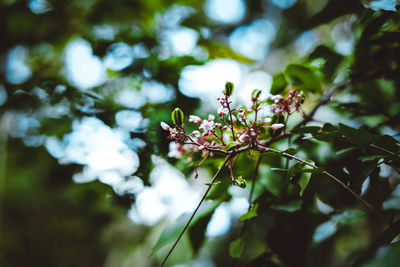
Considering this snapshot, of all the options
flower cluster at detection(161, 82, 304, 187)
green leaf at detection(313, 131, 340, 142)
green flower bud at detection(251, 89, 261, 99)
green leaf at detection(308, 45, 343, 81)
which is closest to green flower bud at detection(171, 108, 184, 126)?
flower cluster at detection(161, 82, 304, 187)

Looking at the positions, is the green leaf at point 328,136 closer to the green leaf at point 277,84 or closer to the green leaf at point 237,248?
the green leaf at point 277,84

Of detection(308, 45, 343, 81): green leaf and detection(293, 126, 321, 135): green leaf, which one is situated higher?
detection(308, 45, 343, 81): green leaf

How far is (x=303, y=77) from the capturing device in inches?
21.0

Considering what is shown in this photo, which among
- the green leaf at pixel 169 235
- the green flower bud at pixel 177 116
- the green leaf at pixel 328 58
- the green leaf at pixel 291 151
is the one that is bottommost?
the green leaf at pixel 169 235

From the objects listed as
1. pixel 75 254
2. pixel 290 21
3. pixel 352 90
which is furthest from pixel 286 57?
pixel 75 254

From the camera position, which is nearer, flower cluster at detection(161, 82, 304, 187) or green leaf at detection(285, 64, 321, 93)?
flower cluster at detection(161, 82, 304, 187)

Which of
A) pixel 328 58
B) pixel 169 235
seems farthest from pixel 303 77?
pixel 169 235

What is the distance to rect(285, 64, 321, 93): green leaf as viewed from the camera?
515 mm

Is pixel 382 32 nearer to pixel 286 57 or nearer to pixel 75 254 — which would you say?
pixel 286 57

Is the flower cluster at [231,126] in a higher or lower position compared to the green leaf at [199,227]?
higher

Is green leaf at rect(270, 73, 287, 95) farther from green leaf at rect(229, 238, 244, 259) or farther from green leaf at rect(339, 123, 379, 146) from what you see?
green leaf at rect(229, 238, 244, 259)

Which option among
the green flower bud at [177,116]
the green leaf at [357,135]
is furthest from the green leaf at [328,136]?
the green flower bud at [177,116]

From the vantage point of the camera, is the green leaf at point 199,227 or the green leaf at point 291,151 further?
the green leaf at point 199,227

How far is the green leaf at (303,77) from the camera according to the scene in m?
0.52
